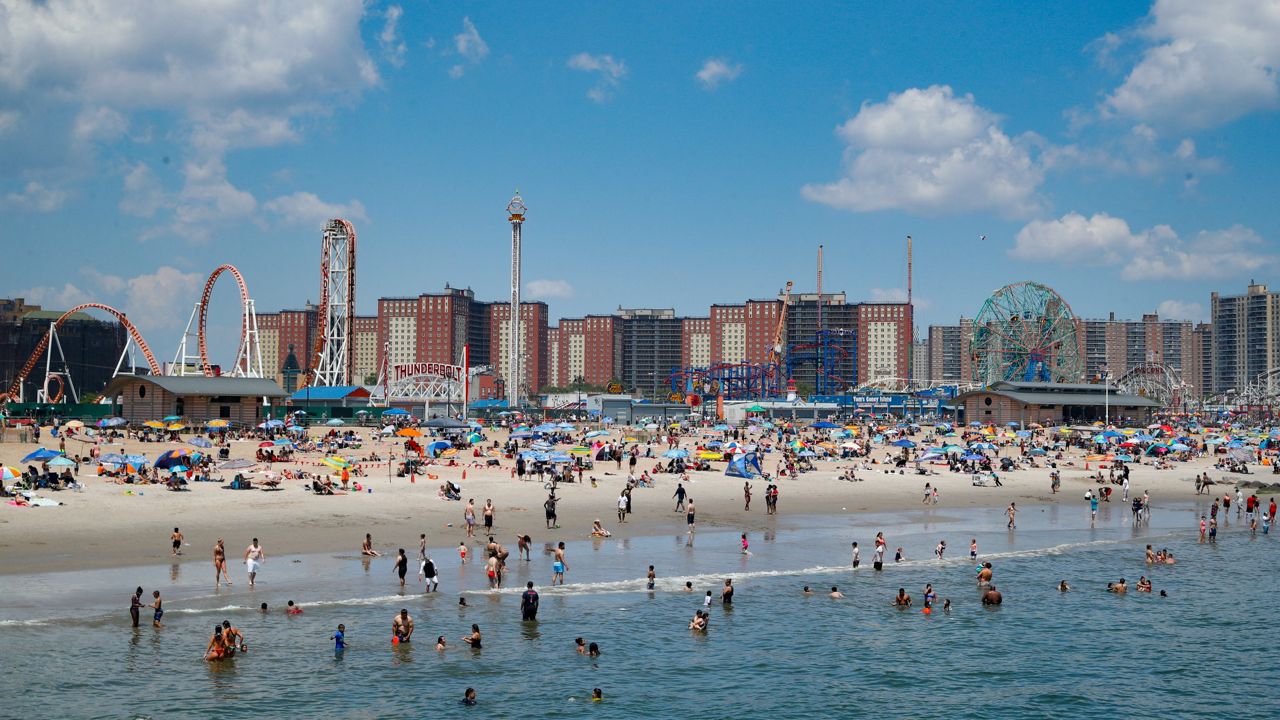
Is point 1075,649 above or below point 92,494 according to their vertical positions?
below

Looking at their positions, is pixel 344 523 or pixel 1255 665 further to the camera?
pixel 344 523

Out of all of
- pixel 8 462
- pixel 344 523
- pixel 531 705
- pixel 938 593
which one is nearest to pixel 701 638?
pixel 531 705

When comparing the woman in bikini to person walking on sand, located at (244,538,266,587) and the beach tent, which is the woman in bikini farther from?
the beach tent

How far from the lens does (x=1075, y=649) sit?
74.9 feet

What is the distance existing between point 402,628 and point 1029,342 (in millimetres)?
116072

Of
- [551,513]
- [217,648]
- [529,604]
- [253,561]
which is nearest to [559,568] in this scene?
[529,604]

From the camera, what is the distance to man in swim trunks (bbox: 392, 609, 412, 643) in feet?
66.1

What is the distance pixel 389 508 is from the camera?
116 ft

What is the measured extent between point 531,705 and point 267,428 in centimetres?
5242

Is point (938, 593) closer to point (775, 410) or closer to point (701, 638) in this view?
point (701, 638)

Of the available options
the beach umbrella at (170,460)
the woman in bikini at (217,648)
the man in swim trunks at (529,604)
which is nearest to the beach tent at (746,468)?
the beach umbrella at (170,460)

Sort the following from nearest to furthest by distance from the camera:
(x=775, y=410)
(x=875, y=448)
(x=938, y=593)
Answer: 1. (x=938, y=593)
2. (x=875, y=448)
3. (x=775, y=410)

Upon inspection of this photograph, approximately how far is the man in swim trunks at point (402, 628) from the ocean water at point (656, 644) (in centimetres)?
27

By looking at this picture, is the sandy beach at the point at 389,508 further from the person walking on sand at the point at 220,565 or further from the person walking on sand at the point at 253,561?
the person walking on sand at the point at 253,561
